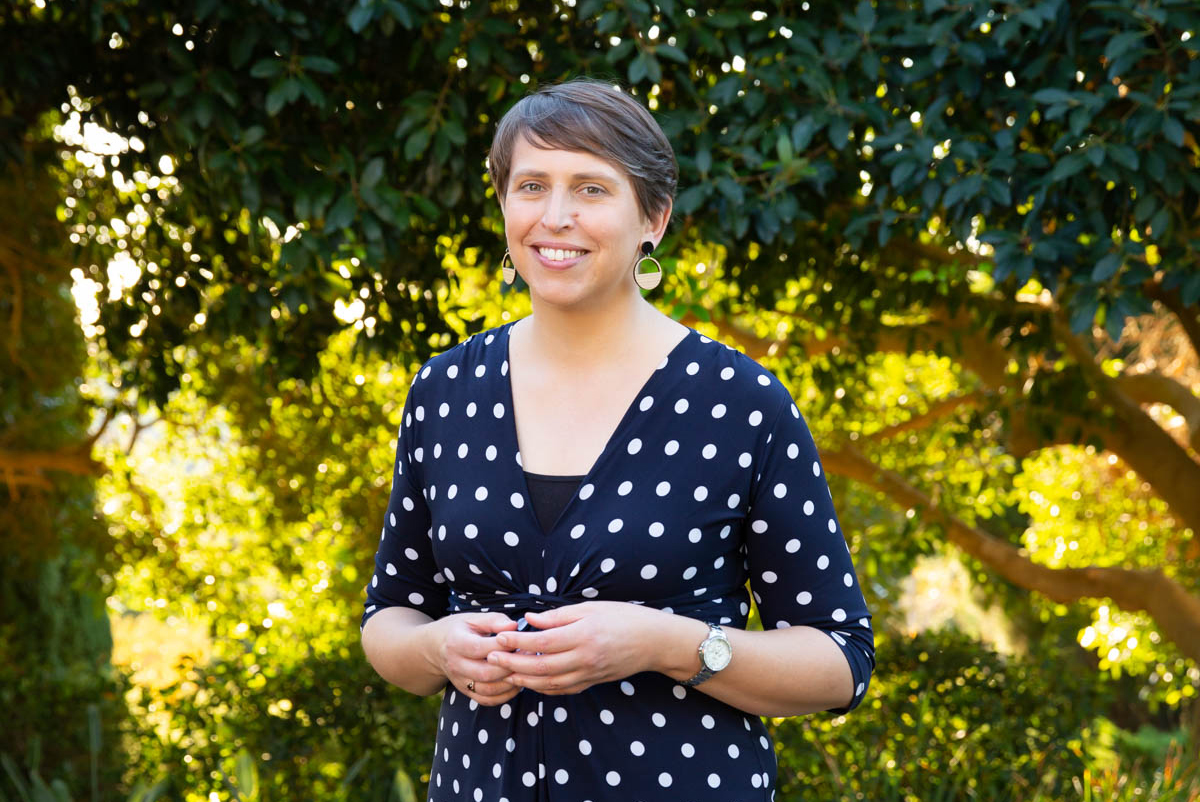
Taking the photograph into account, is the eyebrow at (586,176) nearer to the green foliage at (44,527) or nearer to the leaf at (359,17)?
the leaf at (359,17)

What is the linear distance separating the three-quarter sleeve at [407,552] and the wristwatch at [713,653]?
500 mm

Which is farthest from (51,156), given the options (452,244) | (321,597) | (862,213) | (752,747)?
A: (752,747)

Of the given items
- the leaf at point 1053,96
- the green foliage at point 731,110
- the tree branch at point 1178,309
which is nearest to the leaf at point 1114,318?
the green foliage at point 731,110

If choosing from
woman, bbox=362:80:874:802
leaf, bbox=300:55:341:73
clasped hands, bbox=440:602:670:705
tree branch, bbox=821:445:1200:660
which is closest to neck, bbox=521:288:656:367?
woman, bbox=362:80:874:802

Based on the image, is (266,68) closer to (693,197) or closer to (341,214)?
(341,214)

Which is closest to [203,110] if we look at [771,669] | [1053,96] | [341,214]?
[341,214]

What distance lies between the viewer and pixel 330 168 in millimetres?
3680

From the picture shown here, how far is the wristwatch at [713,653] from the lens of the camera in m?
1.60

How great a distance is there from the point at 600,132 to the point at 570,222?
0.43 ft

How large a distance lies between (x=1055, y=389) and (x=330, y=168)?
380cm

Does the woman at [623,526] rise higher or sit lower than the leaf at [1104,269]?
lower

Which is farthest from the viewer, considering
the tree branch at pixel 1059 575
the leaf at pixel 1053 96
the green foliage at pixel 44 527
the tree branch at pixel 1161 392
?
the tree branch at pixel 1161 392

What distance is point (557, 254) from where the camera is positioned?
65.6 inches

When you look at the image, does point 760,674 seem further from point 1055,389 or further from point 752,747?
point 1055,389
